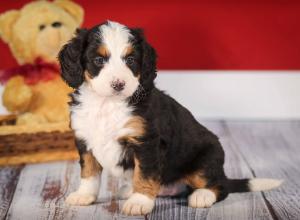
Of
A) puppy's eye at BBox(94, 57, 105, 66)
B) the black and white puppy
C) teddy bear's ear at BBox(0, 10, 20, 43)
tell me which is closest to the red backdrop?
teddy bear's ear at BBox(0, 10, 20, 43)

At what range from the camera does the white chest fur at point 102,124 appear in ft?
8.95

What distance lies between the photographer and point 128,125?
270cm

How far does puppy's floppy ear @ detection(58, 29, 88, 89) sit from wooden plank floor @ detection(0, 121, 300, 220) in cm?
61

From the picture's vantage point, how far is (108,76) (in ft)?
8.48

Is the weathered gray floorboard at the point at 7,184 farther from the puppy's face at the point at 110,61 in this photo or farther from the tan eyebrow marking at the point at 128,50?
the tan eyebrow marking at the point at 128,50

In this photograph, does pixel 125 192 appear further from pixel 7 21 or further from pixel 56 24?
pixel 7 21

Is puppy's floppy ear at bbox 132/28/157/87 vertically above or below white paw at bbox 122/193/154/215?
above

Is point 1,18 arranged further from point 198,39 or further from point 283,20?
point 283,20

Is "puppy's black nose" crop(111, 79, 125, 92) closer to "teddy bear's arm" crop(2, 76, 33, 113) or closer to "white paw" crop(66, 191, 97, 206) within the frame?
"white paw" crop(66, 191, 97, 206)

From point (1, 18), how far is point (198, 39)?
5.22 ft

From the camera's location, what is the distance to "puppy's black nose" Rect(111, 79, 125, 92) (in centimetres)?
256

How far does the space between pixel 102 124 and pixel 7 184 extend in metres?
0.89

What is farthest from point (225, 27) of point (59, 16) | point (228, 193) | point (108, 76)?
point (108, 76)

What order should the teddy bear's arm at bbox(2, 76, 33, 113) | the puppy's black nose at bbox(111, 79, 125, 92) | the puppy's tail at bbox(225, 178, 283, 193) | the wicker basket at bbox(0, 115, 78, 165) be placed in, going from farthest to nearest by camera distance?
the teddy bear's arm at bbox(2, 76, 33, 113) < the wicker basket at bbox(0, 115, 78, 165) < the puppy's tail at bbox(225, 178, 283, 193) < the puppy's black nose at bbox(111, 79, 125, 92)
